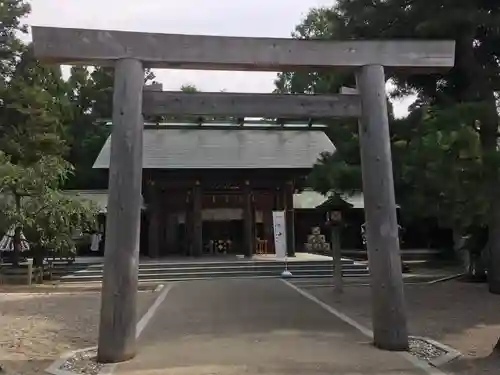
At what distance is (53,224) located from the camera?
19672 millimetres

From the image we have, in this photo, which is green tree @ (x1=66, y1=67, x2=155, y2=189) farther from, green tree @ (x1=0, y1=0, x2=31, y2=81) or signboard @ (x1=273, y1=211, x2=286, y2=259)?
signboard @ (x1=273, y1=211, x2=286, y2=259)

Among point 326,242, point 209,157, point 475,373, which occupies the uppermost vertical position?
point 209,157

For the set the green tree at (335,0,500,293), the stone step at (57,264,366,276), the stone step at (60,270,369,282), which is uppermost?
the green tree at (335,0,500,293)

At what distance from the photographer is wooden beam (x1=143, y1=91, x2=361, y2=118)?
789 centimetres

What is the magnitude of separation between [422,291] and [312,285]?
11.1 ft

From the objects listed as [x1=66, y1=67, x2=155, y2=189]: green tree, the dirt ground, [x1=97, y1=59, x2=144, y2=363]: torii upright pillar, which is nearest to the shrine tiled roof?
[x1=66, y1=67, x2=155, y2=189]: green tree

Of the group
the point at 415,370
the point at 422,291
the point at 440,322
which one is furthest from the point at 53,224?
the point at 415,370

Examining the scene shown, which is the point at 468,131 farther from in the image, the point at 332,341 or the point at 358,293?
the point at 358,293

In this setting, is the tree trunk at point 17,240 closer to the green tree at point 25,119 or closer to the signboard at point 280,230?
the green tree at point 25,119

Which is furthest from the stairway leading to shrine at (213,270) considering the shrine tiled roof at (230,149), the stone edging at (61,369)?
the stone edging at (61,369)

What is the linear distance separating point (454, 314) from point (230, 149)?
17619 millimetres

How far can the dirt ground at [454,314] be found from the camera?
7.35 m

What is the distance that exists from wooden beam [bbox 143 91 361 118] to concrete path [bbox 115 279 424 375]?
3.24m

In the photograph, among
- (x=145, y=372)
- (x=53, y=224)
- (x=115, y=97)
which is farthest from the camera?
(x=53, y=224)
